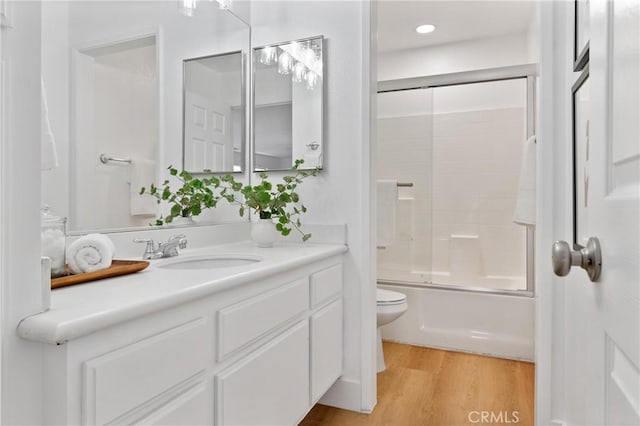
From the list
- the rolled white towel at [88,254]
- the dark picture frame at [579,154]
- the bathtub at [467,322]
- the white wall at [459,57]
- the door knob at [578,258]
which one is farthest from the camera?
the white wall at [459,57]

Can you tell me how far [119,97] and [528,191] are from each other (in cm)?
217

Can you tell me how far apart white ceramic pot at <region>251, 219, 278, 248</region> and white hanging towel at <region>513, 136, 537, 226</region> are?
4.95 ft

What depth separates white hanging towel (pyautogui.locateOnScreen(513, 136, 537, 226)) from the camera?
2400 millimetres

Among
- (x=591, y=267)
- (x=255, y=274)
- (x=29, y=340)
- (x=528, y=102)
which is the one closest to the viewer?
(x=591, y=267)

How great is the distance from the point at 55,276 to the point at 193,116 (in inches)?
44.2

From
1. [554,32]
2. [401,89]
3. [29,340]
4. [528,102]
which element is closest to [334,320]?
[29,340]

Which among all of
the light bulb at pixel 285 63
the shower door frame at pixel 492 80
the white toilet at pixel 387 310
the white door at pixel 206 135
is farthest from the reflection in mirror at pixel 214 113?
the shower door frame at pixel 492 80

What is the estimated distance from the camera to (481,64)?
368cm

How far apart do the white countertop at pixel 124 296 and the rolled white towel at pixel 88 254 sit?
6 centimetres

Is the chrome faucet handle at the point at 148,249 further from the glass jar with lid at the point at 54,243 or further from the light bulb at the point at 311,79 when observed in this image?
the light bulb at the point at 311,79

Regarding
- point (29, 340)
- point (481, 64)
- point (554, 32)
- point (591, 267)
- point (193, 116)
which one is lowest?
point (29, 340)

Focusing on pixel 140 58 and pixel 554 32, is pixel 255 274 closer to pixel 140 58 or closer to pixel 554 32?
pixel 140 58

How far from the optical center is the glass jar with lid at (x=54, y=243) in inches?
36.1

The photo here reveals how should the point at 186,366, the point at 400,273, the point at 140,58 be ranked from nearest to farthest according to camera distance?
the point at 186,366 < the point at 140,58 < the point at 400,273
